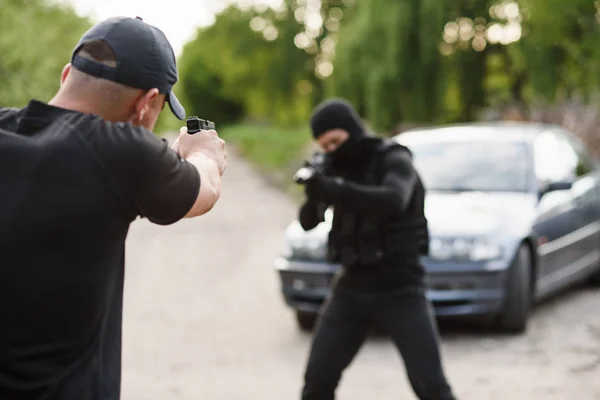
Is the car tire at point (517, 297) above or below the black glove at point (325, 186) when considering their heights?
below

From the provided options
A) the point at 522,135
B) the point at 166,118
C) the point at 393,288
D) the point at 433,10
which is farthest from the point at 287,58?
the point at 166,118

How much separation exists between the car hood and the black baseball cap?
17.1ft

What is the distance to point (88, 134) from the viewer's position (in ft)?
7.14

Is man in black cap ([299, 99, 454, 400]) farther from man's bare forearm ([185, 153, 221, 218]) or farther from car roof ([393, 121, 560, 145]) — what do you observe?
car roof ([393, 121, 560, 145])

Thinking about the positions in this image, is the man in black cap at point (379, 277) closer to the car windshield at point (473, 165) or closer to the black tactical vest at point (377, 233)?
the black tactical vest at point (377, 233)

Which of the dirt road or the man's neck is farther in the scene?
the dirt road

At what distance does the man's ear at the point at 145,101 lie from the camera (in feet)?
7.57

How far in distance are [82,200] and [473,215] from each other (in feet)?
18.9

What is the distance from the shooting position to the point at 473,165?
8516 millimetres

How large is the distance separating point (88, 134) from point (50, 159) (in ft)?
0.32

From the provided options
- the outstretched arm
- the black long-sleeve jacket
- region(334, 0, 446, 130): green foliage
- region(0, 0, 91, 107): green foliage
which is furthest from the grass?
the outstretched arm

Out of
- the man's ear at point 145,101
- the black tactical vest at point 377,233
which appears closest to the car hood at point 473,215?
the black tactical vest at point 377,233

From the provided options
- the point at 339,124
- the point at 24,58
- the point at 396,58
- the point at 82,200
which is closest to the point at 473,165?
the point at 339,124

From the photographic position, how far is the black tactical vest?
4504 mm
